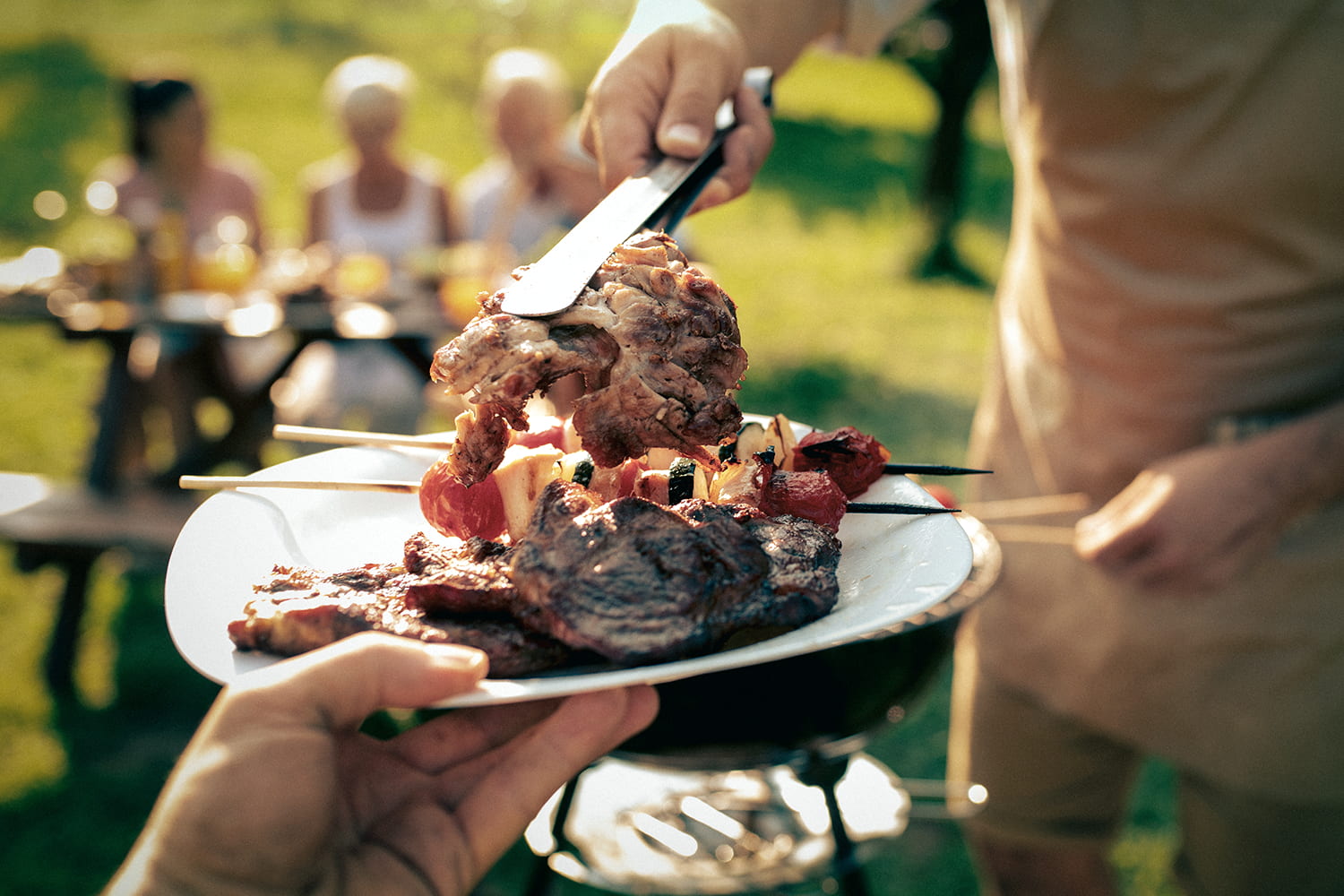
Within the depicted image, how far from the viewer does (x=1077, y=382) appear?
109 inches

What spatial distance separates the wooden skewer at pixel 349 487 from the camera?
1.65 m

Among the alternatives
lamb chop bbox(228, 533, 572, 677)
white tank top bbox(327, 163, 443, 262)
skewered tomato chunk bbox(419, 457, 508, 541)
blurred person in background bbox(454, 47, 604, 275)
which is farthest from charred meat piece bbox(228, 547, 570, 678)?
white tank top bbox(327, 163, 443, 262)

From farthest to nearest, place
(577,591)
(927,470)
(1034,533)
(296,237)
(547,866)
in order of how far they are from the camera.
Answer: (296,237) → (1034,533) → (547,866) → (927,470) → (577,591)

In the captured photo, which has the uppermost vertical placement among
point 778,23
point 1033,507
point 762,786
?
point 778,23

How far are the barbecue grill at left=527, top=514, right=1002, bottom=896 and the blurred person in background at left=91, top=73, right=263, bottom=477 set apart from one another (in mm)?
4296

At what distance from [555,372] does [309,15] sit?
2546 centimetres

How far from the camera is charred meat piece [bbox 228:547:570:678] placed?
135 cm

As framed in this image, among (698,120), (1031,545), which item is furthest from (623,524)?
(1031,545)

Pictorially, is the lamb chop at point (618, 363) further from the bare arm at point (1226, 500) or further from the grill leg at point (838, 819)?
the bare arm at point (1226, 500)

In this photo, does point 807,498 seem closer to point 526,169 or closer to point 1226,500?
point 1226,500

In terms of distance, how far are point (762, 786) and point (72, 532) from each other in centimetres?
396

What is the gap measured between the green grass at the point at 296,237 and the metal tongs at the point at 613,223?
2.30 meters

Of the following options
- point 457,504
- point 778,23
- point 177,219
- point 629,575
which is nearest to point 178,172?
point 177,219

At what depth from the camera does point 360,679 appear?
1.27m
